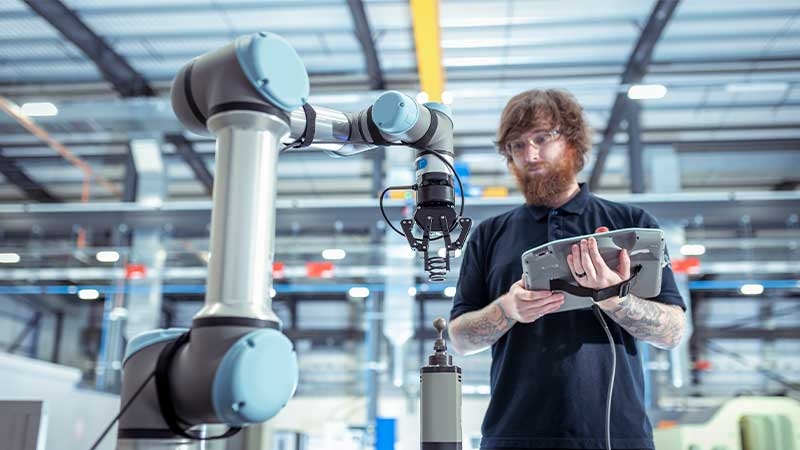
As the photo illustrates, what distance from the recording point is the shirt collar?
1.44 metres

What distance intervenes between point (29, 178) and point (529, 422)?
7383 millimetres

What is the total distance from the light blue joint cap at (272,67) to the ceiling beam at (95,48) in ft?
16.9

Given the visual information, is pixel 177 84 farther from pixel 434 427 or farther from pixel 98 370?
pixel 98 370

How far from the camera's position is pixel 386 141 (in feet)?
2.50

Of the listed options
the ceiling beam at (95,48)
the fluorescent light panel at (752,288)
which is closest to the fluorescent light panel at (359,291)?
the ceiling beam at (95,48)

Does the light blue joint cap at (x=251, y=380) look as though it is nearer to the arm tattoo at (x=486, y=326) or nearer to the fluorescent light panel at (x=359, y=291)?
the arm tattoo at (x=486, y=326)

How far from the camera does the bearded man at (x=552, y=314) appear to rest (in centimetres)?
120

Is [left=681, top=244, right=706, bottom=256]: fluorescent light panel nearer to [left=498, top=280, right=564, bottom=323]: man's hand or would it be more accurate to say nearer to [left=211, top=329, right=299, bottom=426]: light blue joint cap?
[left=498, top=280, right=564, bottom=323]: man's hand

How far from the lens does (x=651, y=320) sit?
1.23 m

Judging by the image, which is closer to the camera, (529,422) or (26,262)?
(529,422)

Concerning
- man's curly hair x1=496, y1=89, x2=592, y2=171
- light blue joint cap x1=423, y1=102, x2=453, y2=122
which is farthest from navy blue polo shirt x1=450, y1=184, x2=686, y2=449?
light blue joint cap x1=423, y1=102, x2=453, y2=122

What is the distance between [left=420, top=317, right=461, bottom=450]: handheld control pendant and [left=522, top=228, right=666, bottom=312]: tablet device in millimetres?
220

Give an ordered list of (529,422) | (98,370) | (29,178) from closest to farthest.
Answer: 1. (529,422)
2. (98,370)
3. (29,178)

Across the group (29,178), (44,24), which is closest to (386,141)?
(44,24)
